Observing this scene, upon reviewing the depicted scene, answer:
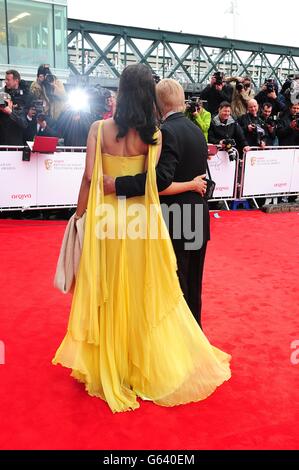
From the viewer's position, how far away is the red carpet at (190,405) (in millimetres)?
2125

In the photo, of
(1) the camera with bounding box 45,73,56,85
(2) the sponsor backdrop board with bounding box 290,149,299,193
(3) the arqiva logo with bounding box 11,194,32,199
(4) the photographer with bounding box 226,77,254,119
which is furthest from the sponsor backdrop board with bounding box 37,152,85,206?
(2) the sponsor backdrop board with bounding box 290,149,299,193

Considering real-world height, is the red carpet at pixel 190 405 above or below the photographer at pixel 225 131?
below

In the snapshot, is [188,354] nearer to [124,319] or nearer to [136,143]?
[124,319]

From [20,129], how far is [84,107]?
1015 mm

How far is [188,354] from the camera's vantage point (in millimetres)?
2496

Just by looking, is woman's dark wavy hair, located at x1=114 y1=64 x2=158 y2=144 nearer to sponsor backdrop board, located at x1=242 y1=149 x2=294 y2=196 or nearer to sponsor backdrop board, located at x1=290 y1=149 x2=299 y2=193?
sponsor backdrop board, located at x1=242 y1=149 x2=294 y2=196

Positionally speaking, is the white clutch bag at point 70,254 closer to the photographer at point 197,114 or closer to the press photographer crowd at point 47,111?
the press photographer crowd at point 47,111

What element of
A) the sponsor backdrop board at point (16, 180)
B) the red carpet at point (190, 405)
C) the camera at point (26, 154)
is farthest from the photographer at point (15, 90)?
the red carpet at point (190, 405)

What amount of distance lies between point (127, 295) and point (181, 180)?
0.68m

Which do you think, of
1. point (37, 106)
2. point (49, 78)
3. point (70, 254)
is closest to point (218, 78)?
point (49, 78)

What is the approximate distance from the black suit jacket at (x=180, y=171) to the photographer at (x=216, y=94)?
232 inches

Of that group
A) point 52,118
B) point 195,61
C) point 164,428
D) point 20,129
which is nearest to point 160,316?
point 164,428

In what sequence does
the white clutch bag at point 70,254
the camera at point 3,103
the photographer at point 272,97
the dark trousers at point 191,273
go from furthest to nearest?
the photographer at point 272,97
the camera at point 3,103
the dark trousers at point 191,273
the white clutch bag at point 70,254

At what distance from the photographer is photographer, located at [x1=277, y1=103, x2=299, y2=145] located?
7.77 metres
